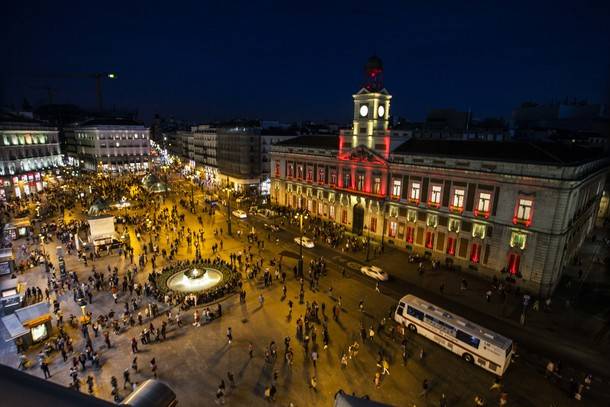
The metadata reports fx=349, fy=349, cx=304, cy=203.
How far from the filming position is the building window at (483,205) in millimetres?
34844

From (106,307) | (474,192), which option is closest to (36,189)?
(106,307)

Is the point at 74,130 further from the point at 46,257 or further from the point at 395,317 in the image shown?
the point at 395,317

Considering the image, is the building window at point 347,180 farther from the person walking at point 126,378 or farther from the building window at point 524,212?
the person walking at point 126,378

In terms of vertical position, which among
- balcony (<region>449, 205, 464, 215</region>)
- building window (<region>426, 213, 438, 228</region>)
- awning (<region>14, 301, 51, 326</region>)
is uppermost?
balcony (<region>449, 205, 464, 215</region>)

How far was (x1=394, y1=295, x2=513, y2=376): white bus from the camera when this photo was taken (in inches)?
833

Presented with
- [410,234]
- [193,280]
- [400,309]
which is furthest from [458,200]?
[193,280]

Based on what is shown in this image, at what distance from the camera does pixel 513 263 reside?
110ft

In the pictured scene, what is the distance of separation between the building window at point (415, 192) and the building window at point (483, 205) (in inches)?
269

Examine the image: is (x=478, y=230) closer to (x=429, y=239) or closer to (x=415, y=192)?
(x=429, y=239)

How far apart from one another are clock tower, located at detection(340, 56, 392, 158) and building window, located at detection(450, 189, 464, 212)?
34.7 feet

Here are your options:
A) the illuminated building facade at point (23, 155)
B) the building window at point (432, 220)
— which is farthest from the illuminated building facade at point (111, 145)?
the building window at point (432, 220)

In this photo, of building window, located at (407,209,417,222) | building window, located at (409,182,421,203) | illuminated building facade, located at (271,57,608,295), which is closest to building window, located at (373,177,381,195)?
illuminated building facade, located at (271,57,608,295)

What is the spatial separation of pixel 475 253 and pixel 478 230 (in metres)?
2.43

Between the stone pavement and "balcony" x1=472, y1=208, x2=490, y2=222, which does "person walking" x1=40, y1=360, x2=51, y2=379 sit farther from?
"balcony" x1=472, y1=208, x2=490, y2=222
